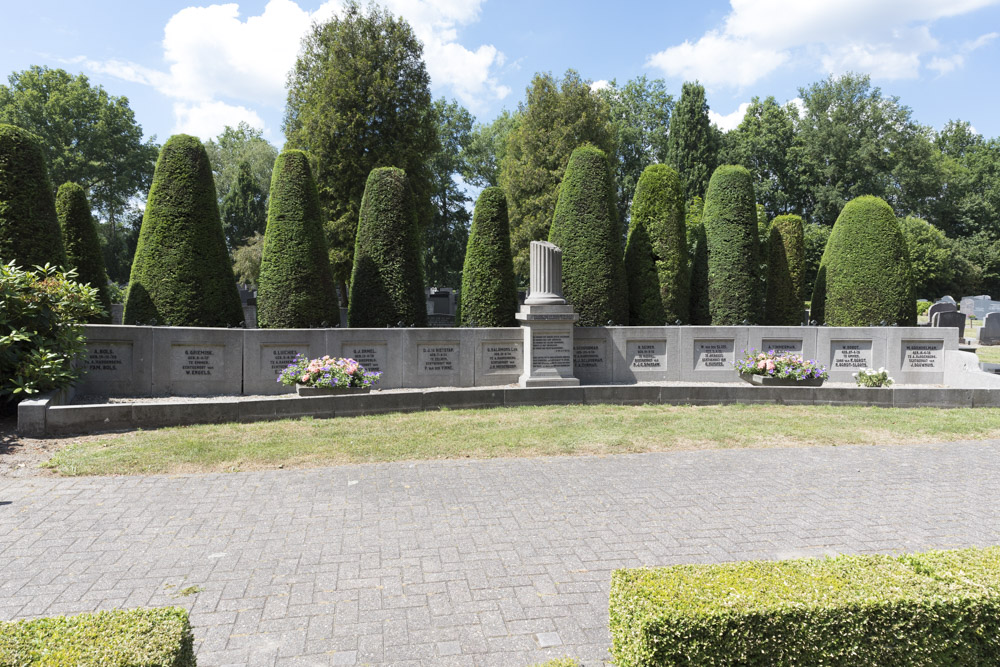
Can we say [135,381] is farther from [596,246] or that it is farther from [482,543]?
[596,246]

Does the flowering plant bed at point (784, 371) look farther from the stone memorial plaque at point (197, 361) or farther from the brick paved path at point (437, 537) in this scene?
the stone memorial plaque at point (197, 361)

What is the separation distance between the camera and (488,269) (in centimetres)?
1439

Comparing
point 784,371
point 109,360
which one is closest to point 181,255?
point 109,360

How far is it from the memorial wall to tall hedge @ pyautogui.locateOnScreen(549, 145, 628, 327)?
3.92 feet

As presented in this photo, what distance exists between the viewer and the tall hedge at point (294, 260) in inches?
534

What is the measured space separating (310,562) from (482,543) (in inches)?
54.2

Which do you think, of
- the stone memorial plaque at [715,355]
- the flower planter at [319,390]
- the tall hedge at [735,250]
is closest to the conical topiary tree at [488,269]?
the flower planter at [319,390]

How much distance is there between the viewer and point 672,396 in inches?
476

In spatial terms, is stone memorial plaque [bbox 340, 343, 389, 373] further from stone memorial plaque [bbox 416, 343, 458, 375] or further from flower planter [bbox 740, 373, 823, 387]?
flower planter [bbox 740, 373, 823, 387]

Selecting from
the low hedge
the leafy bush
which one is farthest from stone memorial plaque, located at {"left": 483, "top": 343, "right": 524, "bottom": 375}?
the low hedge

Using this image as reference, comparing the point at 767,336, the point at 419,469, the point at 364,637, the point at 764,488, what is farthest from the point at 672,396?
the point at 364,637

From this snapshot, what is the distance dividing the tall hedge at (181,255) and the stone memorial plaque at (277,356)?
1755 mm

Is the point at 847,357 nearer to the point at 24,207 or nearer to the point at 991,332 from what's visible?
the point at 24,207

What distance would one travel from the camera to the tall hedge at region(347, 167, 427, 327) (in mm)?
14211
